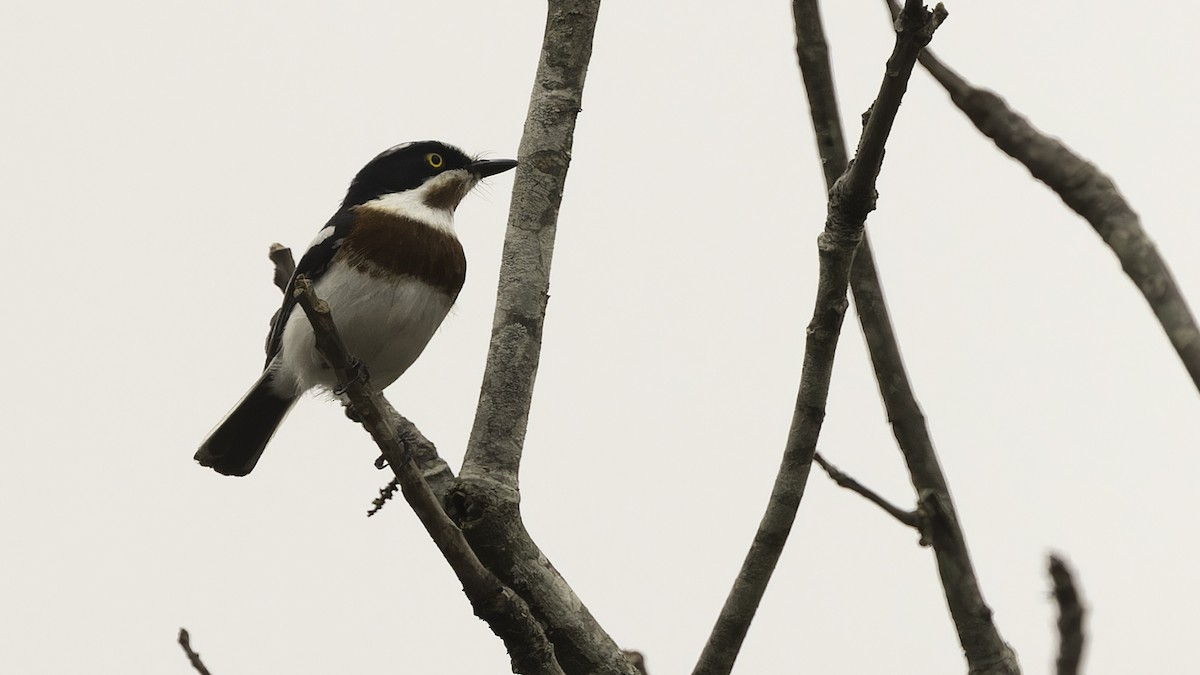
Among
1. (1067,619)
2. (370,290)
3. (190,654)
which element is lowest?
(1067,619)

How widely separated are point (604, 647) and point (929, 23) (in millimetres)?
2253

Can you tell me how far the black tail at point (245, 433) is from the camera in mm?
6816

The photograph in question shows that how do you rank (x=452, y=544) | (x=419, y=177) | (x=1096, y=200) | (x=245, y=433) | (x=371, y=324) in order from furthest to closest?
(x=419, y=177)
(x=245, y=433)
(x=371, y=324)
(x=452, y=544)
(x=1096, y=200)

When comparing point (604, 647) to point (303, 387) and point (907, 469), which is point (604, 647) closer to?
point (907, 469)

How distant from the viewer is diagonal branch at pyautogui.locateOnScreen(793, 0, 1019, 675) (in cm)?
338

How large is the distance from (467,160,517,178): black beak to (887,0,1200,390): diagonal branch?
5.23m

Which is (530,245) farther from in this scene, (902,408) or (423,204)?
(423,204)

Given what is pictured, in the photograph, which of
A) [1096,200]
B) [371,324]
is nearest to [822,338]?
[1096,200]

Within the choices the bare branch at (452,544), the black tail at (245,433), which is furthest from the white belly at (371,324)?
the bare branch at (452,544)

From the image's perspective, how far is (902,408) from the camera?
4020 mm

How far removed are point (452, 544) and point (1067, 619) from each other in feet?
7.64

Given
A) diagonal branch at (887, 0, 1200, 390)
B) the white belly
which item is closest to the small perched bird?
the white belly

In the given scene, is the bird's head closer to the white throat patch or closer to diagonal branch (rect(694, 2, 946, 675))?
the white throat patch

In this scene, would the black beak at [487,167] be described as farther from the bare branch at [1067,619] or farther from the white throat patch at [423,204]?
the bare branch at [1067,619]
